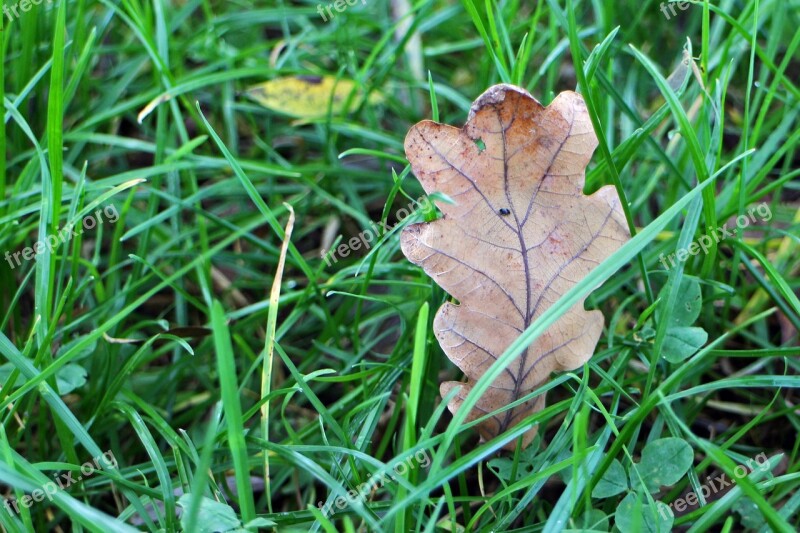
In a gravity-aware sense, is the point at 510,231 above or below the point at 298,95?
below

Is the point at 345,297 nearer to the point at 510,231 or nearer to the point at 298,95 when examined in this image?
the point at 510,231

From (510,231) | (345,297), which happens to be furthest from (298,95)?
(510,231)

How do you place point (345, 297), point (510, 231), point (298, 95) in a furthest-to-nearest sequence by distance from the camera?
1. point (298, 95)
2. point (345, 297)
3. point (510, 231)

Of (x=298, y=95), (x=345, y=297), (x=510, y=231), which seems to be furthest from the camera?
(x=298, y=95)

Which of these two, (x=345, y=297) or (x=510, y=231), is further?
Result: (x=345, y=297)

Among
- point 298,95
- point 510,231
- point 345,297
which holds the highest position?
point 298,95

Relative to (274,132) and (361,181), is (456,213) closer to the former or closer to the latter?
(361,181)

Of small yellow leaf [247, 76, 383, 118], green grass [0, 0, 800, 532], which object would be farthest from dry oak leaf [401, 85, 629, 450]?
small yellow leaf [247, 76, 383, 118]
